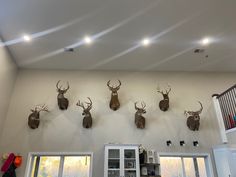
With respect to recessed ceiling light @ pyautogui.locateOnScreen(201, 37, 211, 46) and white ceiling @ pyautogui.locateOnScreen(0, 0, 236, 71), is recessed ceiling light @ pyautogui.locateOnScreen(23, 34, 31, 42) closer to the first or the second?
white ceiling @ pyautogui.locateOnScreen(0, 0, 236, 71)

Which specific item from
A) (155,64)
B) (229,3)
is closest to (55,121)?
(155,64)

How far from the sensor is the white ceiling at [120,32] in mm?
4562

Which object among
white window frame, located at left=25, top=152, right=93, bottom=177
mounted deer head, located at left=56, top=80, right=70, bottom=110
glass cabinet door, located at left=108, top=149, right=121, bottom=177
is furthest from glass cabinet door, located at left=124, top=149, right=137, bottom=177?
mounted deer head, located at left=56, top=80, right=70, bottom=110

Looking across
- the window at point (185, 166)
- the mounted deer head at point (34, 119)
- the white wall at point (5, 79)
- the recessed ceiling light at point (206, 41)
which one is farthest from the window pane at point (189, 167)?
the white wall at point (5, 79)

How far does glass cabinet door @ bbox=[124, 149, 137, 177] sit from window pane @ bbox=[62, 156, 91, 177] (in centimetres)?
124

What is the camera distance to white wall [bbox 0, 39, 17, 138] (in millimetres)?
5776

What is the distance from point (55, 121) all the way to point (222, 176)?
17.5ft

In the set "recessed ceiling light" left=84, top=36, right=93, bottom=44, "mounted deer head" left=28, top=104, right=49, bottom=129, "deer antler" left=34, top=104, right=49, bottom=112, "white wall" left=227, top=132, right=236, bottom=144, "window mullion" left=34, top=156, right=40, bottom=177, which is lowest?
"window mullion" left=34, top=156, right=40, bottom=177

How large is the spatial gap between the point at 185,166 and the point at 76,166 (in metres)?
3.40

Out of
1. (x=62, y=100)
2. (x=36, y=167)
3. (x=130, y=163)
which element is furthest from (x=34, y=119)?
(x=130, y=163)

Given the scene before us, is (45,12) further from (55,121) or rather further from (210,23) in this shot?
(210,23)

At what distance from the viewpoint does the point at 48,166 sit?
579cm

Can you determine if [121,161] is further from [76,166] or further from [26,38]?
[26,38]

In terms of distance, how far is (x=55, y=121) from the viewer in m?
6.27
